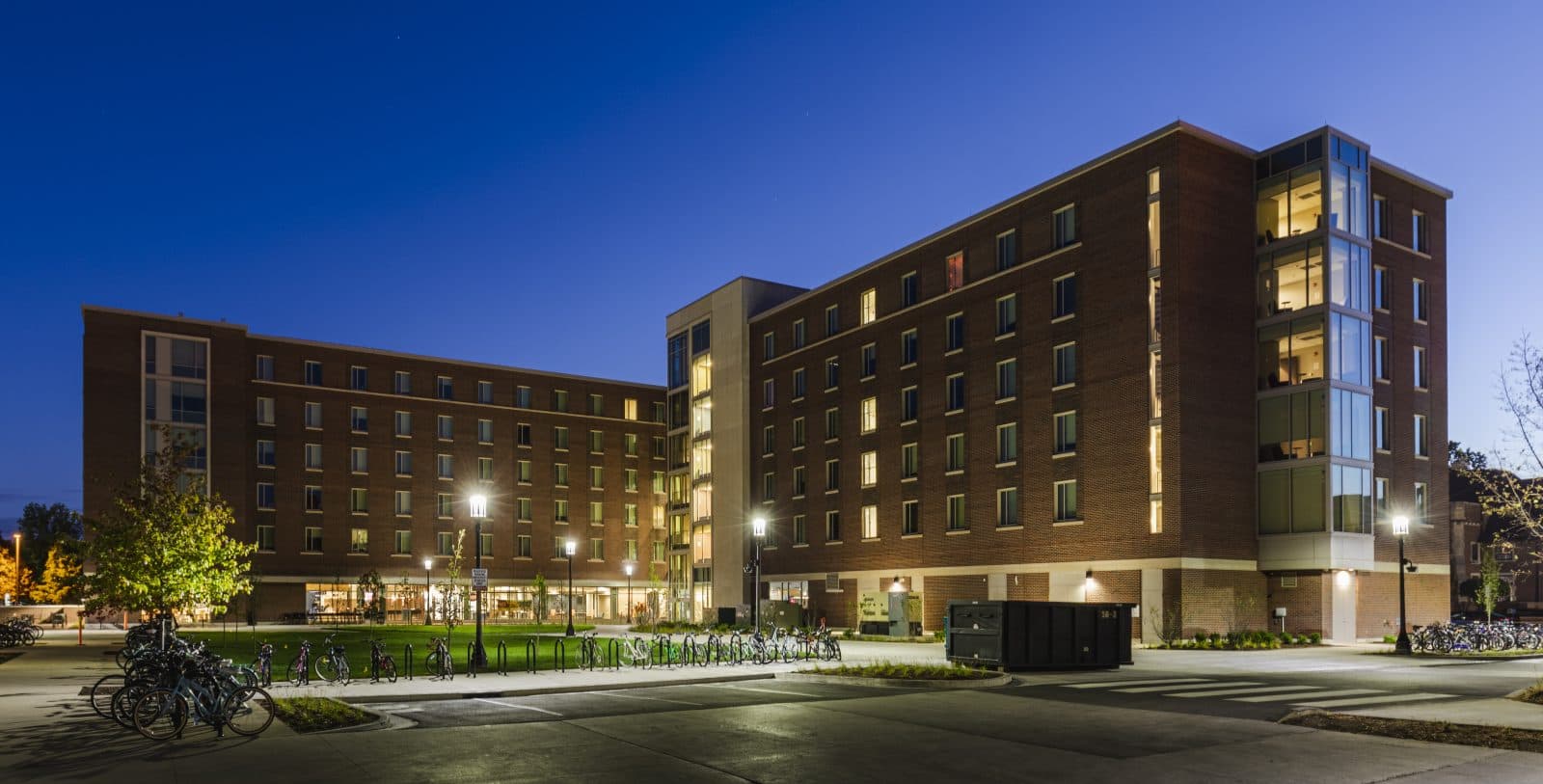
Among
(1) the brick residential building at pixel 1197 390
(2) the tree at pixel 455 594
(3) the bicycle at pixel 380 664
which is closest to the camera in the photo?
(3) the bicycle at pixel 380 664

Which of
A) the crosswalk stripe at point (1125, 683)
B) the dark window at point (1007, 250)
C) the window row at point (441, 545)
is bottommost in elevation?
the window row at point (441, 545)

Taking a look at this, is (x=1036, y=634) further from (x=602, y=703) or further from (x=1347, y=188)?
(x=1347, y=188)

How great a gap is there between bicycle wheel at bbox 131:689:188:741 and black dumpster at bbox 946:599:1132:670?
62.1 feet

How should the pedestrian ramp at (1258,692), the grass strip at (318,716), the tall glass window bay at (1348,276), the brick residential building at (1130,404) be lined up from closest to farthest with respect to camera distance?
the grass strip at (318,716)
the pedestrian ramp at (1258,692)
the brick residential building at (1130,404)
the tall glass window bay at (1348,276)

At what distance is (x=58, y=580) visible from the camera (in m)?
62.8

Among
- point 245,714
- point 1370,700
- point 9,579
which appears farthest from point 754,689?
point 9,579

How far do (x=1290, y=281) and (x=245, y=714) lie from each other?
43977mm

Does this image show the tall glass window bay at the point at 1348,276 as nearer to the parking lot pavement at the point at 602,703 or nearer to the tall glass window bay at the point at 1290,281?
the tall glass window bay at the point at 1290,281

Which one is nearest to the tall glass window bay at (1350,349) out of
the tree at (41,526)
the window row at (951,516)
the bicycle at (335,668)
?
the window row at (951,516)

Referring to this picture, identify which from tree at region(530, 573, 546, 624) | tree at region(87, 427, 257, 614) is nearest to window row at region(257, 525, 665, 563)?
tree at region(530, 573, 546, 624)

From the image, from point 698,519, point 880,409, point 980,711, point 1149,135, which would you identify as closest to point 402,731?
point 980,711

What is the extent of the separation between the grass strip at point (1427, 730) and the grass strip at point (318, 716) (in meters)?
14.4

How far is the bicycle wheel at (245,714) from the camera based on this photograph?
16.7 metres

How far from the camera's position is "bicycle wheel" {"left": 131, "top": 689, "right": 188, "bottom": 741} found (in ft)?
53.2
